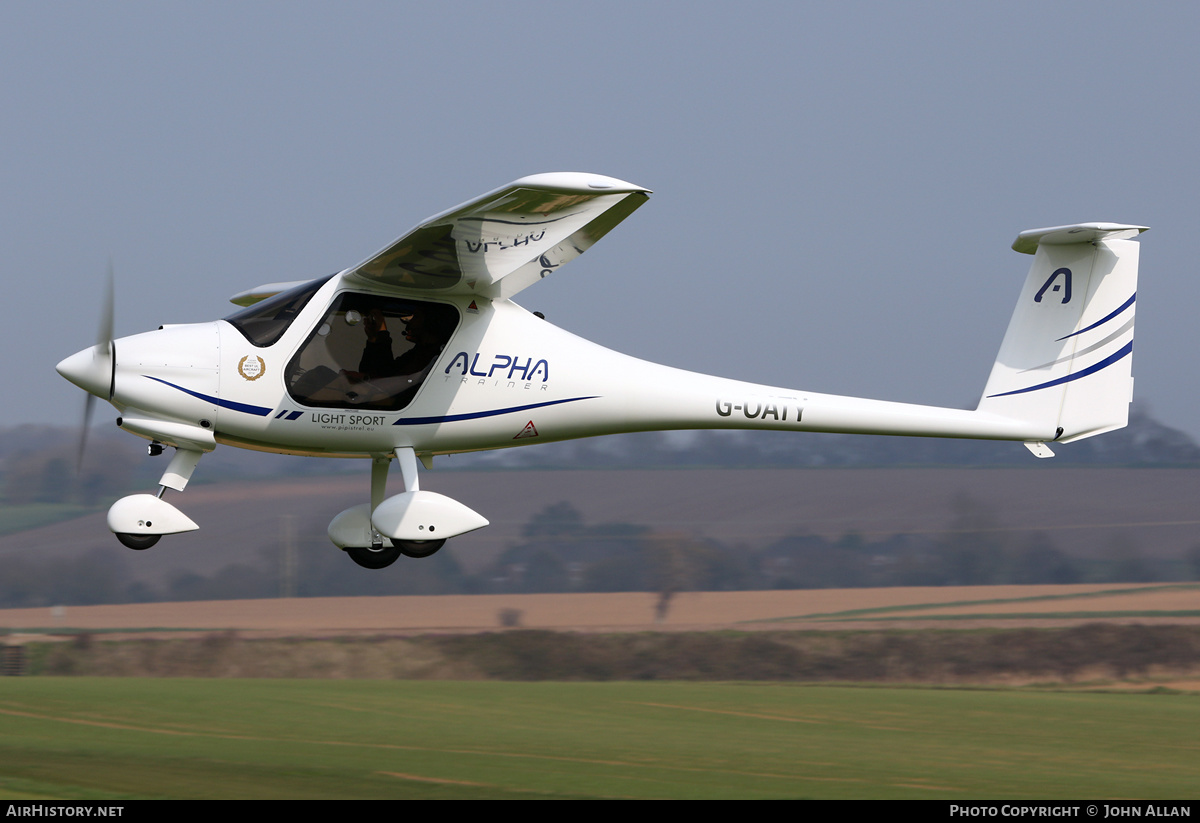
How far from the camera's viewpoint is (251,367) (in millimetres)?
10867

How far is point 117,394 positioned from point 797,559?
83497 millimetres

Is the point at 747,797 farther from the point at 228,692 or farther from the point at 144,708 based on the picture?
the point at 228,692

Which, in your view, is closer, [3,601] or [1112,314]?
[1112,314]

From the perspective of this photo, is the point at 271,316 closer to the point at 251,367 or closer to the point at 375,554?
the point at 251,367

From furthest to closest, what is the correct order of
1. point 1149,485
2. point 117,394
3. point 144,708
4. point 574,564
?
point 1149,485 < point 574,564 < point 144,708 < point 117,394

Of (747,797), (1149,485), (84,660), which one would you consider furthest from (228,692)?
(1149,485)

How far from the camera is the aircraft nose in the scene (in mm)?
10609

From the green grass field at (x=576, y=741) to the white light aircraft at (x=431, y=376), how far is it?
11.0 metres

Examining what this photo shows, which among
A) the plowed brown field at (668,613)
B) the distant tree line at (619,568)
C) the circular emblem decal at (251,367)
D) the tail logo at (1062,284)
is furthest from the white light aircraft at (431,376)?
the distant tree line at (619,568)

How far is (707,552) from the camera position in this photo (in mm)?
87938

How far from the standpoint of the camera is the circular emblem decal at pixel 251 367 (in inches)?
427

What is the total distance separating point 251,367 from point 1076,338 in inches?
351

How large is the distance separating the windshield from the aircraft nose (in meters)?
1.18

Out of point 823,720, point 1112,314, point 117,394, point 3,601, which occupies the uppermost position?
point 1112,314
